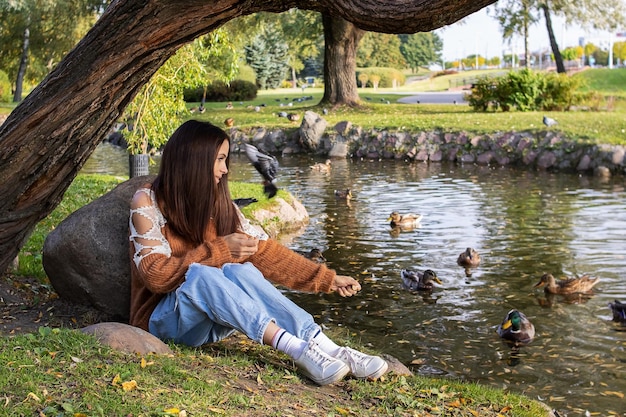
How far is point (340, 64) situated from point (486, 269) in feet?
72.3

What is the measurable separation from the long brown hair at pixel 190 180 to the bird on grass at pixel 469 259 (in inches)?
210

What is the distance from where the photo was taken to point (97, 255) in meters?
6.01

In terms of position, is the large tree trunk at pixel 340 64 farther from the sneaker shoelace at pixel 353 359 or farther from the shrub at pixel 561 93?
the sneaker shoelace at pixel 353 359

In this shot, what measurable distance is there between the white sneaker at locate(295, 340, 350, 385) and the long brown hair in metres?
1.09

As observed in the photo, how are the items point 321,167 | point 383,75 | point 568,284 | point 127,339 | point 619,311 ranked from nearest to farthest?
point 127,339 → point 619,311 → point 568,284 → point 321,167 → point 383,75

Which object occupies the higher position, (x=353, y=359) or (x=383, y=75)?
(x=383, y=75)

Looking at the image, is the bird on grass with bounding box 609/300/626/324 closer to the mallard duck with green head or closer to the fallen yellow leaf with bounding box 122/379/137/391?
the mallard duck with green head

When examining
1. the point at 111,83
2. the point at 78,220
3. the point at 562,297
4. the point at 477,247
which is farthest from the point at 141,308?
the point at 477,247

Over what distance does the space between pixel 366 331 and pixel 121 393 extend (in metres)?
3.83

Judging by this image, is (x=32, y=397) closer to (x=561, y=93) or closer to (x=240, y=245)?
(x=240, y=245)

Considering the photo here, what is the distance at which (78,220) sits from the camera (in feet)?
20.0

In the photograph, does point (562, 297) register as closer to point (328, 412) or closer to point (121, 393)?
point (328, 412)

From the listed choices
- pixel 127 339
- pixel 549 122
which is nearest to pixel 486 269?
pixel 127 339

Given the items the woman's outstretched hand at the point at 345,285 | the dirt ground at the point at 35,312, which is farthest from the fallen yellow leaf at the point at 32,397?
the woman's outstretched hand at the point at 345,285
